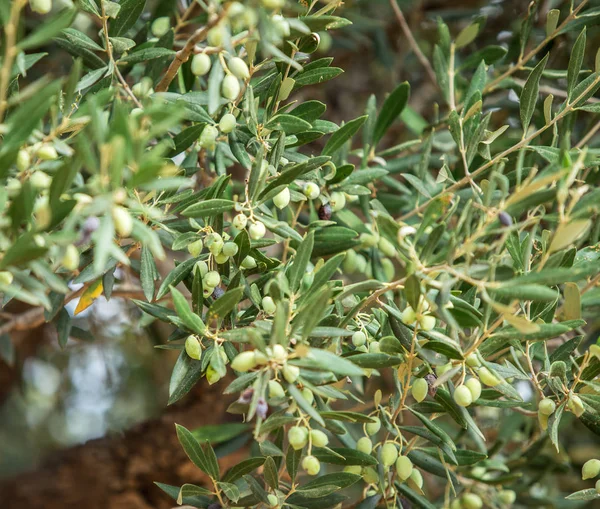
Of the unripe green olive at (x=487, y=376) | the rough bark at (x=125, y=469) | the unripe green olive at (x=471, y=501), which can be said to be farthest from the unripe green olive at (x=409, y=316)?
the rough bark at (x=125, y=469)

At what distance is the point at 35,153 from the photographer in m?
0.68

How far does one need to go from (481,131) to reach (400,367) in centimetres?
35

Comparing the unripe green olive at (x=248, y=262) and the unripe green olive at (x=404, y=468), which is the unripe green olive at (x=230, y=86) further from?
the unripe green olive at (x=404, y=468)

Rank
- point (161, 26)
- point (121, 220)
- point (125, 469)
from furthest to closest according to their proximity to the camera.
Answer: point (125, 469) < point (161, 26) < point (121, 220)

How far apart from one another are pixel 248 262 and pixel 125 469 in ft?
3.45

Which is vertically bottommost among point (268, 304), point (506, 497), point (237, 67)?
point (506, 497)

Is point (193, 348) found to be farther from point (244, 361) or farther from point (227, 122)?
point (227, 122)

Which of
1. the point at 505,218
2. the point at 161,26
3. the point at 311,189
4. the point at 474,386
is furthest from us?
the point at 161,26

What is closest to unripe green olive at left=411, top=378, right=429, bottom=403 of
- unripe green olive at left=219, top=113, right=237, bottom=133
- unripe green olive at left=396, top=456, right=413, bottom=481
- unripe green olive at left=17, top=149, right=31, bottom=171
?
unripe green olive at left=396, top=456, right=413, bottom=481

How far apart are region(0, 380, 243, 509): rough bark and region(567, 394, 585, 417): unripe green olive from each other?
0.98 metres

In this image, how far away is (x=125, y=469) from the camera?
5.44ft

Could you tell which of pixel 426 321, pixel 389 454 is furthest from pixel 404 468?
pixel 426 321

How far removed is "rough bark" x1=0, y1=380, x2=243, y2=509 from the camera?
1.61m

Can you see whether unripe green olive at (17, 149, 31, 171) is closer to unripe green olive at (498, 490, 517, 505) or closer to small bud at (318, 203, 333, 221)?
small bud at (318, 203, 333, 221)
